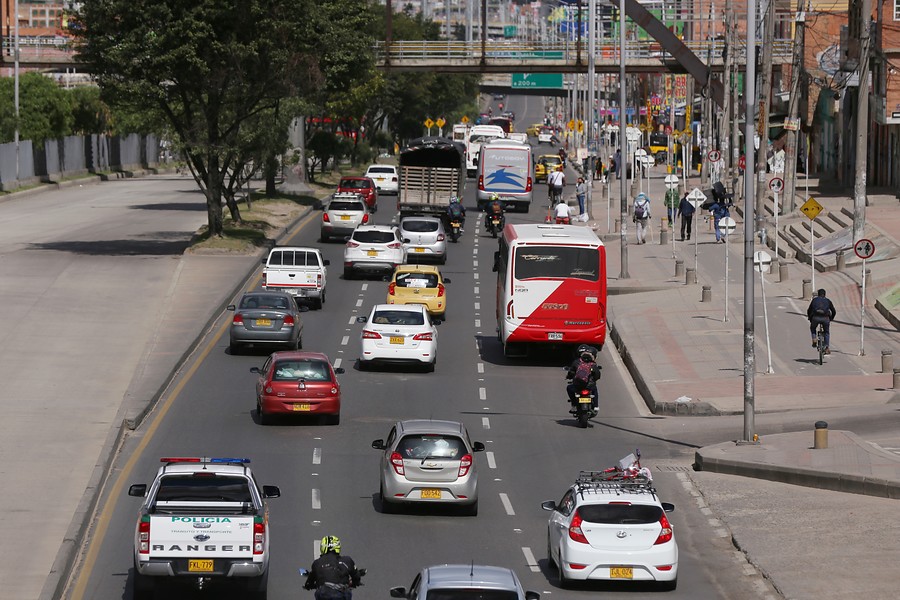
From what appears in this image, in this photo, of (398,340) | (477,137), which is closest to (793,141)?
(398,340)

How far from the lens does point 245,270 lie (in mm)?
50719

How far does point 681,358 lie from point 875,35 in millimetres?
28664

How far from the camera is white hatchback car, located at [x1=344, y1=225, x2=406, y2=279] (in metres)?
50.9

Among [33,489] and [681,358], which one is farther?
[681,358]

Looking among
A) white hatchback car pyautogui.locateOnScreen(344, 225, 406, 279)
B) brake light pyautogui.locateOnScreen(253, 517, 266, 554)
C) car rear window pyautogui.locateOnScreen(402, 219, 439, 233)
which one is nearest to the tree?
car rear window pyautogui.locateOnScreen(402, 219, 439, 233)

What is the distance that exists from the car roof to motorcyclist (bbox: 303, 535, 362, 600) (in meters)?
1.04

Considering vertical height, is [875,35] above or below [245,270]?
above

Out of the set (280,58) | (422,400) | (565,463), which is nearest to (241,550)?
(565,463)

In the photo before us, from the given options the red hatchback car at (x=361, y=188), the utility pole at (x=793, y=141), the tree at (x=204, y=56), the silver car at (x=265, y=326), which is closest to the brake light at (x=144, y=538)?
the silver car at (x=265, y=326)

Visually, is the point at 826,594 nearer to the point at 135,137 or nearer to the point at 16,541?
the point at 16,541

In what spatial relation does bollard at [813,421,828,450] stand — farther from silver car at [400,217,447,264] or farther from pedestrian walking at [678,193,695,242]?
pedestrian walking at [678,193,695,242]

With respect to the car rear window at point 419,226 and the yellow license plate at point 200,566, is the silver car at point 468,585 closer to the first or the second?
the yellow license plate at point 200,566

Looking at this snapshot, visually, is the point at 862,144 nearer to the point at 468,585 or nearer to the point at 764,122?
the point at 764,122

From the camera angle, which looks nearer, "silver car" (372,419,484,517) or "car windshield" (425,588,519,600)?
"car windshield" (425,588,519,600)
